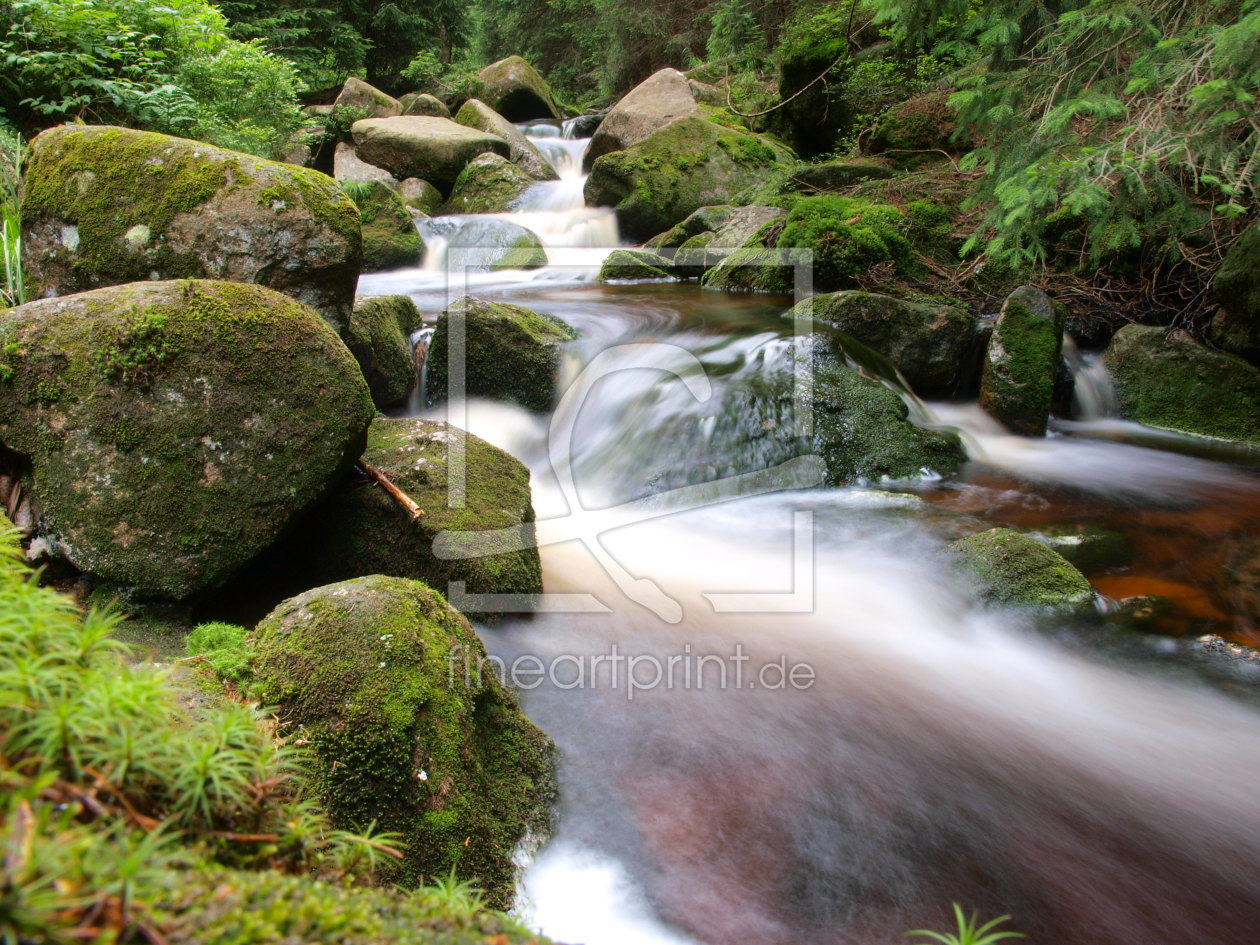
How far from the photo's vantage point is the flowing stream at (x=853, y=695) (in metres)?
2.36

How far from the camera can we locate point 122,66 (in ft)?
29.8

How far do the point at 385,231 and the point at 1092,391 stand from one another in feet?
31.3

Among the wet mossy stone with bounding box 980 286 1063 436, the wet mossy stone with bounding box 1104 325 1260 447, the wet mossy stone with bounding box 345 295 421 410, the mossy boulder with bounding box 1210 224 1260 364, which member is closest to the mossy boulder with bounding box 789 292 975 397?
the wet mossy stone with bounding box 980 286 1063 436

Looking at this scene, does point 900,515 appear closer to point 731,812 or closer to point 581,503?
point 581,503

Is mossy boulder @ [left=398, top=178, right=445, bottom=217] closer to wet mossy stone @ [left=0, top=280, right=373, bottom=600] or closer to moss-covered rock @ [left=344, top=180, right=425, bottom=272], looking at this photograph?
moss-covered rock @ [left=344, top=180, right=425, bottom=272]

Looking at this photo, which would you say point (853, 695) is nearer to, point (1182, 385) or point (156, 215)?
point (156, 215)

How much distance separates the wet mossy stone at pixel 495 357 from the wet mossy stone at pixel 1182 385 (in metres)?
5.65

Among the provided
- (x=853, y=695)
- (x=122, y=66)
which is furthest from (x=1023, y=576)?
(x=122, y=66)

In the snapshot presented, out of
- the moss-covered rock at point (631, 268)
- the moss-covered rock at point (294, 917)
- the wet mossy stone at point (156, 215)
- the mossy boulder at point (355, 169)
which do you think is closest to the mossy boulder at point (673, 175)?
the moss-covered rock at point (631, 268)

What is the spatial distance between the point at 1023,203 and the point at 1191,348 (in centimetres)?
297

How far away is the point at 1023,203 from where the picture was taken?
5316 millimetres

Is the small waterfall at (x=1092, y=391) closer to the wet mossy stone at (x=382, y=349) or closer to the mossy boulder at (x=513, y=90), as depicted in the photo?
the wet mossy stone at (x=382, y=349)

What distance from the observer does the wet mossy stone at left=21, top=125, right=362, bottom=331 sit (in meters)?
4.07

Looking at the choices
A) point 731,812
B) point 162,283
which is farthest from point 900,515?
point 162,283
